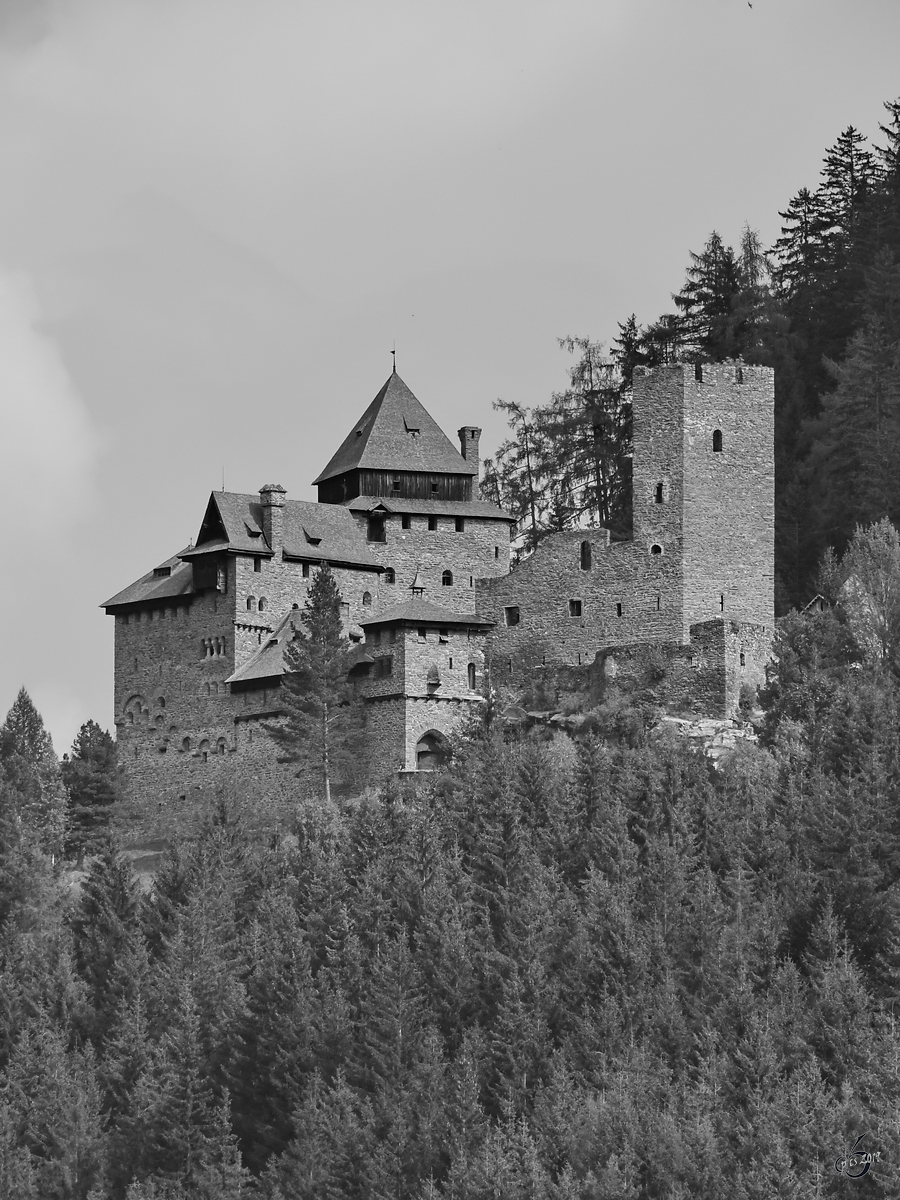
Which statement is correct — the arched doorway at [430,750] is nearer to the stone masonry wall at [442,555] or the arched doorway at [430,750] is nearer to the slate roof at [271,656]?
the slate roof at [271,656]

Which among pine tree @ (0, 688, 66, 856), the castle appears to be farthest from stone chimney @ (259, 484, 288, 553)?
pine tree @ (0, 688, 66, 856)

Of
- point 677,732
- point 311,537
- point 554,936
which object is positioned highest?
point 311,537

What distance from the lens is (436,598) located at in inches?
3036

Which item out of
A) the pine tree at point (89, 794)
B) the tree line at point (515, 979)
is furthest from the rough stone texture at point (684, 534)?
the pine tree at point (89, 794)

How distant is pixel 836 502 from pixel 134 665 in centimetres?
2064

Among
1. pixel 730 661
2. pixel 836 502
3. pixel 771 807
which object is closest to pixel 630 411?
pixel 836 502

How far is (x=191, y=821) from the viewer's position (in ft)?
242

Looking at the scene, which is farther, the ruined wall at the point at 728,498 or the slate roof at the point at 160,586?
the slate roof at the point at 160,586

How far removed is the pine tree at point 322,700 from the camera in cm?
7050

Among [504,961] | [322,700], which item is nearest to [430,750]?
[322,700]

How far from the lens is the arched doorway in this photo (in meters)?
71.2

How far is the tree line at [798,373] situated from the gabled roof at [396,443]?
19.1ft

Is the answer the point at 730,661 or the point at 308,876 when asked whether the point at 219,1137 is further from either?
the point at 730,661

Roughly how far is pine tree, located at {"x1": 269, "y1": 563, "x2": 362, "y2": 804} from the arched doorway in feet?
5.48
